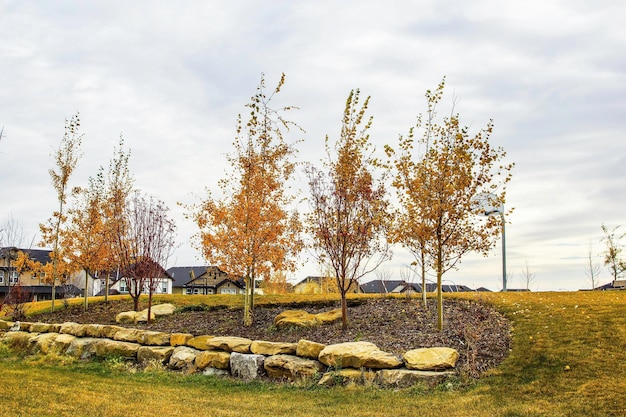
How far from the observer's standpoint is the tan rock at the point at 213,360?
1132 cm

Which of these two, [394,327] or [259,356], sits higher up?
[394,327]

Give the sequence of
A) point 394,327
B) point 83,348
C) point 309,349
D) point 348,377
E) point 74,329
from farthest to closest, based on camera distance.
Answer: point 74,329 < point 83,348 < point 394,327 < point 309,349 < point 348,377

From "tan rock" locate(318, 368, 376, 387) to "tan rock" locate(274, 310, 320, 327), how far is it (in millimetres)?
3137

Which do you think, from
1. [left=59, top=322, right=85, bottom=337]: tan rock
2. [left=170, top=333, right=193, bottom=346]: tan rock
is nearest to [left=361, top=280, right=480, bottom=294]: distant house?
[left=170, top=333, right=193, bottom=346]: tan rock

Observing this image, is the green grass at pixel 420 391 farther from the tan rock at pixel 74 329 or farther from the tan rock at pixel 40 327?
the tan rock at pixel 40 327

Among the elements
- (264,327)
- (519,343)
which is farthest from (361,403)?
(264,327)

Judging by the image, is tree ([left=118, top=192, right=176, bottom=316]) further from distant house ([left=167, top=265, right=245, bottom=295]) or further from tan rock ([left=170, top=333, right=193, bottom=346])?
distant house ([left=167, top=265, right=245, bottom=295])

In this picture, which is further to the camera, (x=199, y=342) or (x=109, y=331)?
(x=109, y=331)

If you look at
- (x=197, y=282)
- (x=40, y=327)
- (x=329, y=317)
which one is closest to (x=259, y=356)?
(x=329, y=317)

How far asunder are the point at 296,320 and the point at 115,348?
14.6 feet

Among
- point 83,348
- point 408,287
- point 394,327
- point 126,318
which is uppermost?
point 408,287

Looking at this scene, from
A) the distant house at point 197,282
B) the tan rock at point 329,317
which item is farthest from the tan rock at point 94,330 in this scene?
the distant house at point 197,282

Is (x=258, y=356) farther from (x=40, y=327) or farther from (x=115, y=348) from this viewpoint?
(x=40, y=327)

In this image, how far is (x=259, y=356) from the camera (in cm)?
1094
